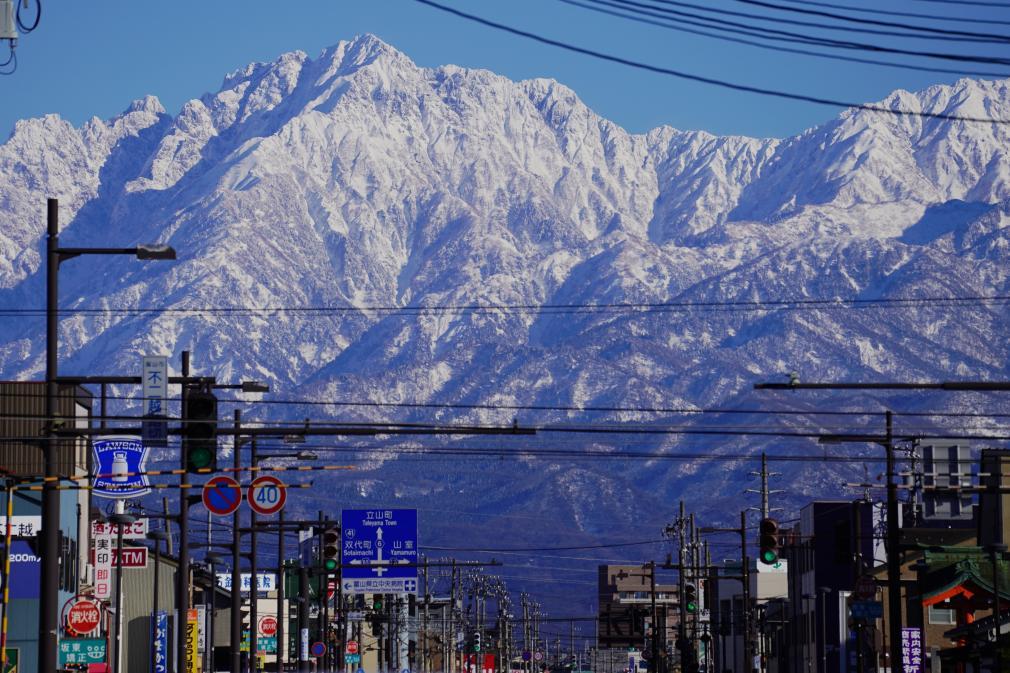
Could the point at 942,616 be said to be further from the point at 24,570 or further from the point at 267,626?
the point at 24,570

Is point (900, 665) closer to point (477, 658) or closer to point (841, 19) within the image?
point (841, 19)

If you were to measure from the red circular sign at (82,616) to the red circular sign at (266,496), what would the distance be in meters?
6.94

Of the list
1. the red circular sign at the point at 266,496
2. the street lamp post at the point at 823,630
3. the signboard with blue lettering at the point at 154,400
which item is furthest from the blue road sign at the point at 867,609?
the signboard with blue lettering at the point at 154,400

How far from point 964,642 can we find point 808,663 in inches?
1781

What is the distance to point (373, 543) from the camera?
9431 cm

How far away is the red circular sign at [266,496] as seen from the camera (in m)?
70.4

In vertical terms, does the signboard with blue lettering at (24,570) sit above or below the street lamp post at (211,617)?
above

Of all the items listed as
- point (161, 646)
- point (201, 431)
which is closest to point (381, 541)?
point (161, 646)

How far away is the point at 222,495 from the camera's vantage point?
6391cm

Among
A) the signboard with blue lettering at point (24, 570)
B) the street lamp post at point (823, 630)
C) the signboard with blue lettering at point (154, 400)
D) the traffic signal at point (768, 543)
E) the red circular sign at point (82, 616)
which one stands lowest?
the street lamp post at point (823, 630)

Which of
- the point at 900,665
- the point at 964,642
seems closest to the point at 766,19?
the point at 900,665

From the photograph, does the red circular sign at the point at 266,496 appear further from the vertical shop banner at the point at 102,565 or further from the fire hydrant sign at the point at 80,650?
the vertical shop banner at the point at 102,565

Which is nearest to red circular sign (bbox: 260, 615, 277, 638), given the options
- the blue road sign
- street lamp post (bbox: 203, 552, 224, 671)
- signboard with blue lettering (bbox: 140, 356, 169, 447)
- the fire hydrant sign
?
street lamp post (bbox: 203, 552, 224, 671)

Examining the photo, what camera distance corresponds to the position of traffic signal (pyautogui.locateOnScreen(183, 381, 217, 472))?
40.0 m
